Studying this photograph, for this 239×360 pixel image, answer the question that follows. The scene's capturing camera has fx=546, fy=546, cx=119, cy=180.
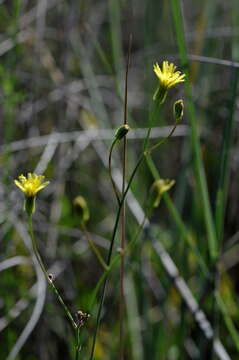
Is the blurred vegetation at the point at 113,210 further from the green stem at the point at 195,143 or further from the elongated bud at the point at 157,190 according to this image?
the elongated bud at the point at 157,190

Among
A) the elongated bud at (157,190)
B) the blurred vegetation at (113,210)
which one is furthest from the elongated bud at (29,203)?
the blurred vegetation at (113,210)

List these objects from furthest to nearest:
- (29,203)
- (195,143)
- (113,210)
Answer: (113,210) < (195,143) < (29,203)

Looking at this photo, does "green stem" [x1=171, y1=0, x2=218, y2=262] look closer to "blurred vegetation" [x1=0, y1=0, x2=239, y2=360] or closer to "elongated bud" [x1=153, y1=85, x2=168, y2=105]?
"blurred vegetation" [x1=0, y1=0, x2=239, y2=360]

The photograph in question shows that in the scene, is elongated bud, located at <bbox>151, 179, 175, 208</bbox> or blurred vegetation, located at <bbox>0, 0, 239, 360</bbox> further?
blurred vegetation, located at <bbox>0, 0, 239, 360</bbox>

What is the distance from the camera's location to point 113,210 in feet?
5.16

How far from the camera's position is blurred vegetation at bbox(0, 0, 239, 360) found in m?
0.99

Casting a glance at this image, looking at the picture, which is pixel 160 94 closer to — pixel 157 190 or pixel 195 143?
pixel 157 190

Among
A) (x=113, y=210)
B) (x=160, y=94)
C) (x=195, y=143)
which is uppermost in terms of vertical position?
(x=160, y=94)

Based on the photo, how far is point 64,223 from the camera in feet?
5.15

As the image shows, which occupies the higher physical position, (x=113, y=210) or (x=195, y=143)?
(x=195, y=143)

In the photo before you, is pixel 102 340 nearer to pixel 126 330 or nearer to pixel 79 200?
pixel 126 330

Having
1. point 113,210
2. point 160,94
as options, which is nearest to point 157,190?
point 160,94

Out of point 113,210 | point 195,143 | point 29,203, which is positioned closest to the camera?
point 29,203

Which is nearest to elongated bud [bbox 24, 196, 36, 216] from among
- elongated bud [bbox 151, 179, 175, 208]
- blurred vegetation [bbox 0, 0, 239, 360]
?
elongated bud [bbox 151, 179, 175, 208]
